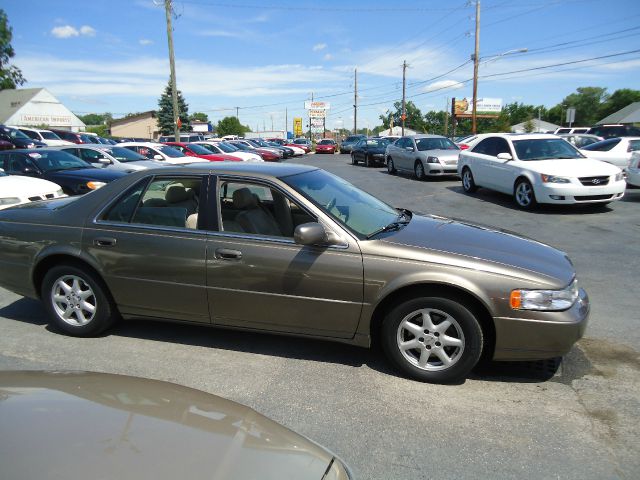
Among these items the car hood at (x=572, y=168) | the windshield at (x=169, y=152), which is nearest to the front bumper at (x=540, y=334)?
the car hood at (x=572, y=168)

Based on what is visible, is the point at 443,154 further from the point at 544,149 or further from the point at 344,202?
the point at 344,202

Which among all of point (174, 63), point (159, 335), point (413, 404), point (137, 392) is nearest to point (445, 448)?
point (413, 404)

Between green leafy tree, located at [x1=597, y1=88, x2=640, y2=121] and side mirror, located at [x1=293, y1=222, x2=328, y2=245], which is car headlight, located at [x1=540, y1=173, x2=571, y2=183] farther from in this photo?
green leafy tree, located at [x1=597, y1=88, x2=640, y2=121]

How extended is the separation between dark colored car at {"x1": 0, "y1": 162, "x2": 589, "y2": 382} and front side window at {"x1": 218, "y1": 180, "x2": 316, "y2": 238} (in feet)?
0.04

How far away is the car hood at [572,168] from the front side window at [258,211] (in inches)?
313

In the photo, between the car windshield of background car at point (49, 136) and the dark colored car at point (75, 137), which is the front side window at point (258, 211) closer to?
the dark colored car at point (75, 137)

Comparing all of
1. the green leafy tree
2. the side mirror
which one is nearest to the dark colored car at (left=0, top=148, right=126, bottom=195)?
the side mirror

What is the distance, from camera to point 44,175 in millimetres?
10391

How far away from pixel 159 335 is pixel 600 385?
3544mm

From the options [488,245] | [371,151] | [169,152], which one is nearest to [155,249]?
[488,245]

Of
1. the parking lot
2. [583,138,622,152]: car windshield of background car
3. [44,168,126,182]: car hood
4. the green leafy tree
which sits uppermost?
the green leafy tree

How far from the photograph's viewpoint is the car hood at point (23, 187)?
816 cm

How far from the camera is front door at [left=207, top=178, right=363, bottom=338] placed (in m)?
3.56

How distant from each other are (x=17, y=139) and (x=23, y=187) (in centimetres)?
2141
